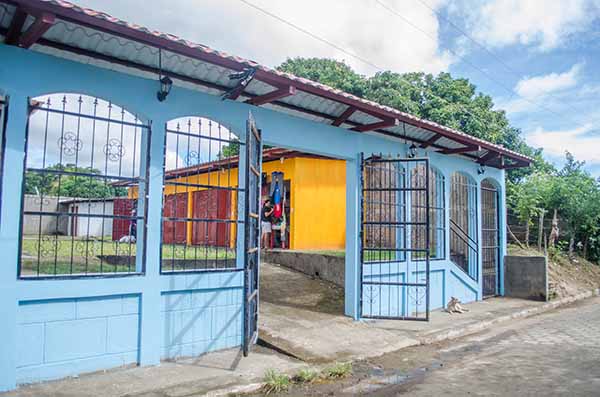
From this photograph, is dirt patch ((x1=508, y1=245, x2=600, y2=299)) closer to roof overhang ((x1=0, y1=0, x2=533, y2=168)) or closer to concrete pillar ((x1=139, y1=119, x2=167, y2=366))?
roof overhang ((x1=0, y1=0, x2=533, y2=168))

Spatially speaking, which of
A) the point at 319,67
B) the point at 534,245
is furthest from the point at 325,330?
the point at 319,67

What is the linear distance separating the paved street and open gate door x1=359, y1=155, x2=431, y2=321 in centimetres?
129

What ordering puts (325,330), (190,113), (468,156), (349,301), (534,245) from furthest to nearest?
(534,245) < (468,156) < (349,301) < (325,330) < (190,113)

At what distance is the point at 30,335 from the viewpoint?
463 centimetres

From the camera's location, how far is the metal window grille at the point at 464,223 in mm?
11359

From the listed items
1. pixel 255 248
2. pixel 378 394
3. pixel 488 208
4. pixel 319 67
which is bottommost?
pixel 378 394

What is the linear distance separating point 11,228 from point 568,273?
15621 mm

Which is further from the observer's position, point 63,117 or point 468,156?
point 468,156

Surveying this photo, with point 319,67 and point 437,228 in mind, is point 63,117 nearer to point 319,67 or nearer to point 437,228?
point 437,228

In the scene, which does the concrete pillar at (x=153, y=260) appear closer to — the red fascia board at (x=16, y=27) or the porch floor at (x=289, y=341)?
the porch floor at (x=289, y=341)

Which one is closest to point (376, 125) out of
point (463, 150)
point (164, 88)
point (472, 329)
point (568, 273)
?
point (463, 150)

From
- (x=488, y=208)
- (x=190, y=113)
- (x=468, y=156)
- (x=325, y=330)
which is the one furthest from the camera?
(x=488, y=208)

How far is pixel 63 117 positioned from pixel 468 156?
9051 millimetres

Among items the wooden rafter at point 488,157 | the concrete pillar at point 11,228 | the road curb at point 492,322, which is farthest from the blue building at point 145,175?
the wooden rafter at point 488,157
